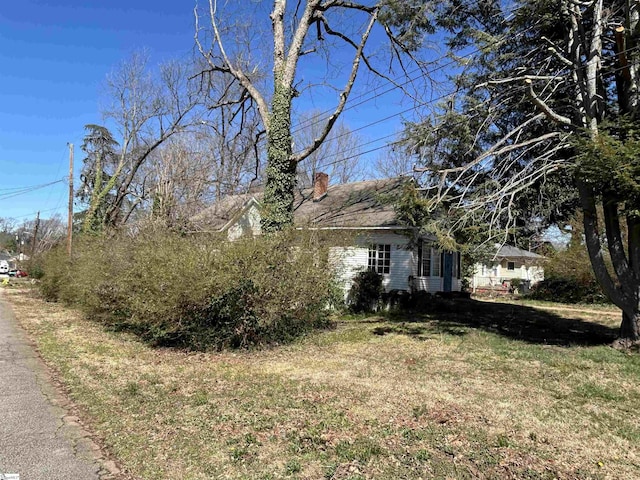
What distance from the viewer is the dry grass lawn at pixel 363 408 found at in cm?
410

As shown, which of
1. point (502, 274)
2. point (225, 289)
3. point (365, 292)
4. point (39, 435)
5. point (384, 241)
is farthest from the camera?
point (502, 274)

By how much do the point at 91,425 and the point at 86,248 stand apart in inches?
485

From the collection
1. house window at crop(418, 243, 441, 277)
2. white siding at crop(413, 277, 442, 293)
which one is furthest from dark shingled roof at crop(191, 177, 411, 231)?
white siding at crop(413, 277, 442, 293)

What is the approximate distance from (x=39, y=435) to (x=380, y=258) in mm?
14826

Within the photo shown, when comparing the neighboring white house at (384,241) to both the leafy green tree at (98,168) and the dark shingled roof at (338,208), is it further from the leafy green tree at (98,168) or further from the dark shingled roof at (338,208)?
the leafy green tree at (98,168)

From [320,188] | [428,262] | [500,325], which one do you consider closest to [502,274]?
[320,188]

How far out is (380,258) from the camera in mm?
18406

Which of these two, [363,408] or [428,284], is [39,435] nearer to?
[363,408]

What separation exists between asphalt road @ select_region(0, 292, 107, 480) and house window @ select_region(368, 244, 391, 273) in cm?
1291

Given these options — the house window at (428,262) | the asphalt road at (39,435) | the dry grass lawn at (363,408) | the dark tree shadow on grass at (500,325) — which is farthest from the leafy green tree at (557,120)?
the asphalt road at (39,435)

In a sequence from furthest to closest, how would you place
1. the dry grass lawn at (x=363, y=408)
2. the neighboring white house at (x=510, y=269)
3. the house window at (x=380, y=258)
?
1. the neighboring white house at (x=510, y=269)
2. the house window at (x=380, y=258)
3. the dry grass lawn at (x=363, y=408)

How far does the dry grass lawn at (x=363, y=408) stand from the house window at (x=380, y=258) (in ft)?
24.9

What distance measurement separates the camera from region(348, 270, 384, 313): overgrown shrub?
16.7 metres

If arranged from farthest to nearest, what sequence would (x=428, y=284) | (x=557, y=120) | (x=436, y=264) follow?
(x=436, y=264) < (x=428, y=284) < (x=557, y=120)
